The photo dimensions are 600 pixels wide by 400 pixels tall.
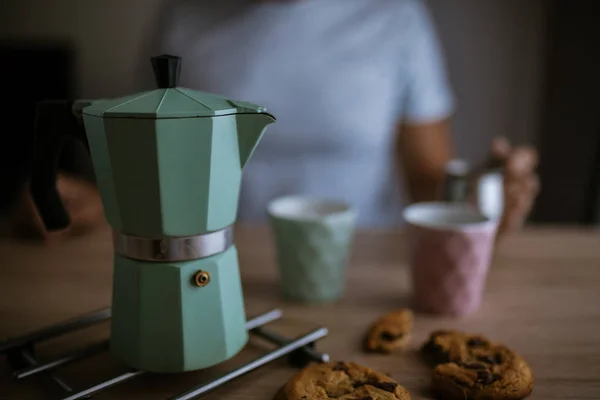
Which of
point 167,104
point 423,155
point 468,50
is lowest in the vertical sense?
point 423,155

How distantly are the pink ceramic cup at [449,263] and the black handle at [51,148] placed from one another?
0.37 m

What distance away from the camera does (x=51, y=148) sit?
1.57 ft

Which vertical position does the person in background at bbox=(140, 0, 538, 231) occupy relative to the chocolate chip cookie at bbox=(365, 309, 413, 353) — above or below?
above

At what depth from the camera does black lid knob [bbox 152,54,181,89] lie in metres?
0.44

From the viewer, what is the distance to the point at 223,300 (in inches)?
18.4

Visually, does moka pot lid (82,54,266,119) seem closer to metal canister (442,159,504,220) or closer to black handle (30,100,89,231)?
black handle (30,100,89,231)

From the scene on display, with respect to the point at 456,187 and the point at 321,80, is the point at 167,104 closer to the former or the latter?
the point at 456,187

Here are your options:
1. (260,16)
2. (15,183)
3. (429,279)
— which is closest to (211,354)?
(429,279)

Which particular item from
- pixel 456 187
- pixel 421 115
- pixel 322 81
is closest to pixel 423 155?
pixel 421 115

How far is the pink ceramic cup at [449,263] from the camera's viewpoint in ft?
1.94

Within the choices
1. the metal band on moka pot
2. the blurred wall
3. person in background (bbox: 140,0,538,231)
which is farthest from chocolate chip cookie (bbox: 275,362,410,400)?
the blurred wall

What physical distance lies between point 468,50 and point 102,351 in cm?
177

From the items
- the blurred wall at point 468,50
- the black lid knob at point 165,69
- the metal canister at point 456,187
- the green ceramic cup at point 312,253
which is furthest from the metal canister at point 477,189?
the blurred wall at point 468,50

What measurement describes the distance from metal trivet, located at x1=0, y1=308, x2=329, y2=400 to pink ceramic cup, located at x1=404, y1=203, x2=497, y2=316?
0.16 m
